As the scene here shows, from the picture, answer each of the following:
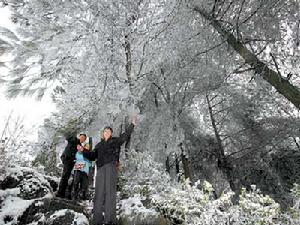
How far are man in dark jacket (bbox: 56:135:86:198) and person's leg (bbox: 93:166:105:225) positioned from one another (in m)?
1.90

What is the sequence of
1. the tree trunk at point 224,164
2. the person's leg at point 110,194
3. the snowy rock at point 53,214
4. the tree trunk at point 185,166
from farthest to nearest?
the tree trunk at point 224,164
the tree trunk at point 185,166
the snowy rock at point 53,214
the person's leg at point 110,194

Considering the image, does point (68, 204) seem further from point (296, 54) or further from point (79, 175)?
point (296, 54)

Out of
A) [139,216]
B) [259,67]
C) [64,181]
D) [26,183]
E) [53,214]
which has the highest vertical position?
[259,67]

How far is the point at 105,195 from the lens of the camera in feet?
16.0

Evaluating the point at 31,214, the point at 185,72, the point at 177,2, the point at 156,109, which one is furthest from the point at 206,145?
the point at 31,214

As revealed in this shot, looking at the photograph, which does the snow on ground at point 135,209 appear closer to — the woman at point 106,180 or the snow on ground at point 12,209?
the woman at point 106,180

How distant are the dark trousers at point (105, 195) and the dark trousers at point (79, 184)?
5.45 feet

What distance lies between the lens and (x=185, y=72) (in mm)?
7695

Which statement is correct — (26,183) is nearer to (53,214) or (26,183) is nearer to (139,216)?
(53,214)

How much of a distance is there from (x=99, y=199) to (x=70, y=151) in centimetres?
212

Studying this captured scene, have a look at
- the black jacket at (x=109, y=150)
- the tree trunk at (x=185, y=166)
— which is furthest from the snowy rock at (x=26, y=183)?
the tree trunk at (x=185, y=166)

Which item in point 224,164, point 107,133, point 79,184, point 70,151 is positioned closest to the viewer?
point 107,133

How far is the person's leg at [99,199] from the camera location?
189 inches

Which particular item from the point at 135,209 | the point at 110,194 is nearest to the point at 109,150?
the point at 110,194
